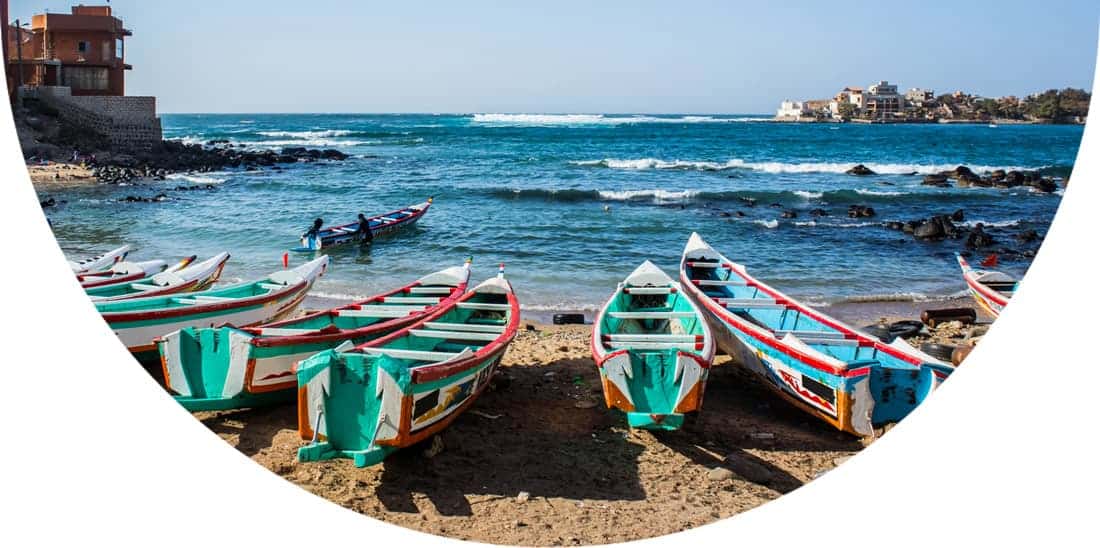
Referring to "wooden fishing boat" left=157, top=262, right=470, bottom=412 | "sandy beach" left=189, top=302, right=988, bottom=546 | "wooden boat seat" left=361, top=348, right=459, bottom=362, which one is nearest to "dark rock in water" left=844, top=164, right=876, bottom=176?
"sandy beach" left=189, top=302, right=988, bottom=546

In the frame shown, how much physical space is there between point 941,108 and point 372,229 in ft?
41.9

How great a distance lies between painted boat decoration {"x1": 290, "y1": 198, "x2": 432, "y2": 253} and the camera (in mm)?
10484

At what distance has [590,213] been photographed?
1391 centimetres

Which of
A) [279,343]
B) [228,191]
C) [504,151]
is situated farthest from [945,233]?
[504,151]

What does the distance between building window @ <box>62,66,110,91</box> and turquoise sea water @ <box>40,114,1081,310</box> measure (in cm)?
178

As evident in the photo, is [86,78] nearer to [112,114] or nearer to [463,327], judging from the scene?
[112,114]

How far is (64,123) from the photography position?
1558 centimetres

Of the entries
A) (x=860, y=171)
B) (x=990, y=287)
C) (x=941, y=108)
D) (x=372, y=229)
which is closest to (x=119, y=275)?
(x=372, y=229)

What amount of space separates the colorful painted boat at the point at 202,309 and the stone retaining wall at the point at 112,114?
10180mm

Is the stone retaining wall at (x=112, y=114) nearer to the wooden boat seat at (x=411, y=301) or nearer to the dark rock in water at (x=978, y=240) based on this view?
the wooden boat seat at (x=411, y=301)

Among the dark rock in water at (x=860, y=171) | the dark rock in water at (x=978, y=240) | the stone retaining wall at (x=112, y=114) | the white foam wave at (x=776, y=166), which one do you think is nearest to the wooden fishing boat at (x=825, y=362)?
the dark rock in water at (x=978, y=240)

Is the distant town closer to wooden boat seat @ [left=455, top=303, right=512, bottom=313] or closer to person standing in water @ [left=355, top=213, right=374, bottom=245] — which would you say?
wooden boat seat @ [left=455, top=303, right=512, bottom=313]

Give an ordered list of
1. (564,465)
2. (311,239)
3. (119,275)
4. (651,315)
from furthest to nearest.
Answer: (311,239), (119,275), (651,315), (564,465)

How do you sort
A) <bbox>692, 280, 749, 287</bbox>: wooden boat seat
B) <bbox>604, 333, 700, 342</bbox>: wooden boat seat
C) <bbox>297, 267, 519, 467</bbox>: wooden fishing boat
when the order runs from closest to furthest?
<bbox>297, 267, 519, 467</bbox>: wooden fishing boat → <bbox>604, 333, 700, 342</bbox>: wooden boat seat → <bbox>692, 280, 749, 287</bbox>: wooden boat seat
